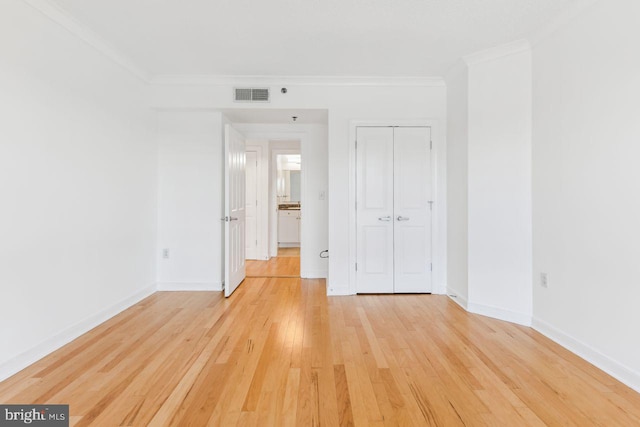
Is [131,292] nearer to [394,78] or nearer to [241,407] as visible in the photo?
[241,407]

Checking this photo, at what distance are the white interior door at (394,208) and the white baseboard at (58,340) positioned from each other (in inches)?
101

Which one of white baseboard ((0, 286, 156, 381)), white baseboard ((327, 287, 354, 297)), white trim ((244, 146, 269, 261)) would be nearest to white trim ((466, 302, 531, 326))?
white baseboard ((327, 287, 354, 297))

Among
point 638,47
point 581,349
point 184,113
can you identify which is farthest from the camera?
point 184,113

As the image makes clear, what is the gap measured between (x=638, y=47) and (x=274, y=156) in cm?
486

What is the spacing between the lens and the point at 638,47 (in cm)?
180

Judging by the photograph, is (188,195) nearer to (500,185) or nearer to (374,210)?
(374,210)

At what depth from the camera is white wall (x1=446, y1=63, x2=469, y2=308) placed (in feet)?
10.0

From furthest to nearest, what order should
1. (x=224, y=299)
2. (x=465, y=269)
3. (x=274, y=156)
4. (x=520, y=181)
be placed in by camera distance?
1. (x=274, y=156)
2. (x=224, y=299)
3. (x=465, y=269)
4. (x=520, y=181)

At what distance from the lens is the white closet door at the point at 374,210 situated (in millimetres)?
3584

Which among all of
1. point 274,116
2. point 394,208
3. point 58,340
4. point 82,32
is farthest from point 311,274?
point 82,32

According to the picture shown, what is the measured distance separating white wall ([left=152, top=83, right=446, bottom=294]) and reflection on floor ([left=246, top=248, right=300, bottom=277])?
4.31 feet

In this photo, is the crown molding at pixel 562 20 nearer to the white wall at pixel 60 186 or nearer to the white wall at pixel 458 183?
the white wall at pixel 458 183

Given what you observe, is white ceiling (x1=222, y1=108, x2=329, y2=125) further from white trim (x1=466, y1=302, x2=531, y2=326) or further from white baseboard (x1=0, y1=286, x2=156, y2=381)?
white trim (x1=466, y1=302, x2=531, y2=326)

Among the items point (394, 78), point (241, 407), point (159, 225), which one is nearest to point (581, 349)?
point (241, 407)
